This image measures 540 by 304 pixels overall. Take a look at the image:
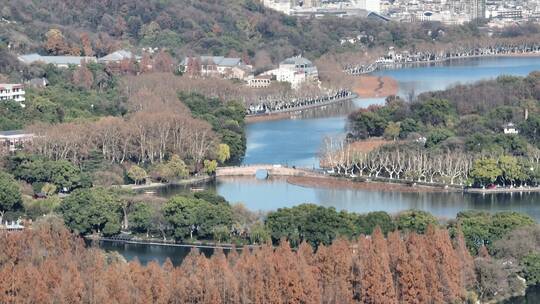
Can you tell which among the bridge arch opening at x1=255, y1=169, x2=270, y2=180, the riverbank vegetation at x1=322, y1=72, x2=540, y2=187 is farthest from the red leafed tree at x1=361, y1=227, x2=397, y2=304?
the bridge arch opening at x1=255, y1=169, x2=270, y2=180

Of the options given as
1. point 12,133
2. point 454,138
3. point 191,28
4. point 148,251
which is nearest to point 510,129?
point 454,138

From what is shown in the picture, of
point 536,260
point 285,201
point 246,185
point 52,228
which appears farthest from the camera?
point 246,185

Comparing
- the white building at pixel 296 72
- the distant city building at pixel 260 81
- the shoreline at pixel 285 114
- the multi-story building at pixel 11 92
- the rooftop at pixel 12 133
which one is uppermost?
the white building at pixel 296 72

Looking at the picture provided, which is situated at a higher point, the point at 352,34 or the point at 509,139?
the point at 352,34

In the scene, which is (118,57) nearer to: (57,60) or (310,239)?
(57,60)

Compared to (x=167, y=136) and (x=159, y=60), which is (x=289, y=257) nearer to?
(x=167, y=136)

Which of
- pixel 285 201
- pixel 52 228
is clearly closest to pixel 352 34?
pixel 285 201

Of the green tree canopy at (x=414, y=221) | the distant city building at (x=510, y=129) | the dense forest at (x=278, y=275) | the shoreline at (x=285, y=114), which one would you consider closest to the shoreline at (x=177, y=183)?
the distant city building at (x=510, y=129)

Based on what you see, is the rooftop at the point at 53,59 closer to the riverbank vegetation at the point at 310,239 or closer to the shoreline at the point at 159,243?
the riverbank vegetation at the point at 310,239
